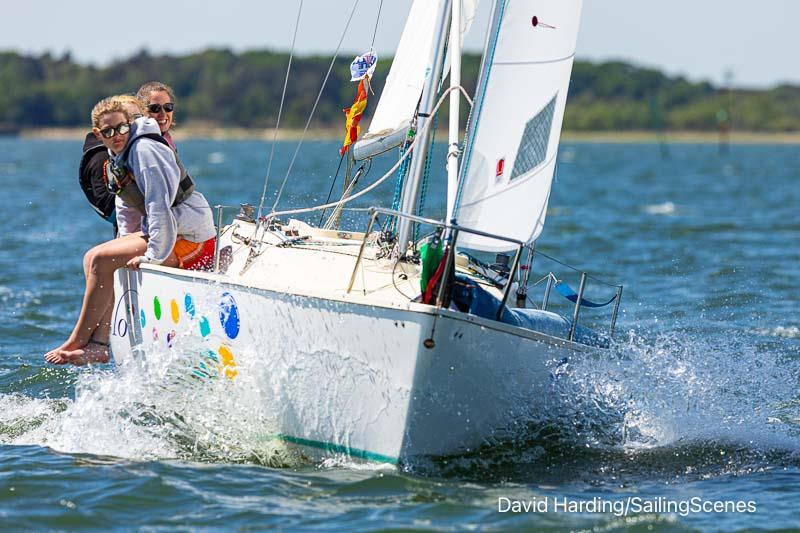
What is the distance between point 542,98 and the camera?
23.5 ft

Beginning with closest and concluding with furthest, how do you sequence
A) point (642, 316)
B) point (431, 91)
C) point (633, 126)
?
point (431, 91)
point (642, 316)
point (633, 126)

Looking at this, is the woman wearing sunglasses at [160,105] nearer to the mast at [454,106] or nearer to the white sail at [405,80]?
the white sail at [405,80]

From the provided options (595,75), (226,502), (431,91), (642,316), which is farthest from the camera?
(595,75)

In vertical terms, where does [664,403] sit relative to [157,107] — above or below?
below

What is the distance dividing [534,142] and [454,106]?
1.82 ft

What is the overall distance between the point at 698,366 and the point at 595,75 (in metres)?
167

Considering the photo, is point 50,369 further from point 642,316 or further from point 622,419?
point 642,316

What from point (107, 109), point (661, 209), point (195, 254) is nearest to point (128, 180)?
point (107, 109)

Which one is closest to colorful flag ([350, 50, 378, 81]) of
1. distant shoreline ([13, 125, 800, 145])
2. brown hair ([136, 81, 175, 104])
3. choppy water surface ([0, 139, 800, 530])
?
choppy water surface ([0, 139, 800, 530])

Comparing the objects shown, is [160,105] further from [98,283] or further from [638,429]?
[638,429]

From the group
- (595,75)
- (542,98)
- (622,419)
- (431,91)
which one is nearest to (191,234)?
(431,91)

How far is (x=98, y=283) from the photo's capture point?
7.26 metres

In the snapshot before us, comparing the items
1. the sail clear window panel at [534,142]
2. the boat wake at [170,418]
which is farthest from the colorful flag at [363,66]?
the boat wake at [170,418]

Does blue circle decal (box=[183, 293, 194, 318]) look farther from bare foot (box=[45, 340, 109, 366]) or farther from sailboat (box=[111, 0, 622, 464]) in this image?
bare foot (box=[45, 340, 109, 366])
